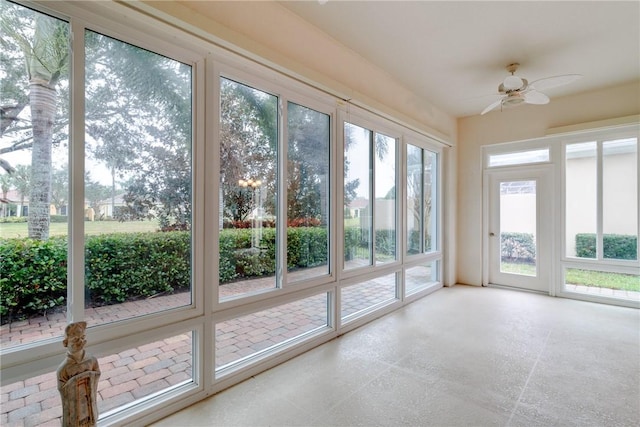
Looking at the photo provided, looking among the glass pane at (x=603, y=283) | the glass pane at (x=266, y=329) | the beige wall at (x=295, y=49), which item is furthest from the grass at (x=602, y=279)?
the glass pane at (x=266, y=329)

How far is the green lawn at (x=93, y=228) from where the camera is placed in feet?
4.89

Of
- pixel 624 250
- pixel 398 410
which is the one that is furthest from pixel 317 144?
pixel 624 250

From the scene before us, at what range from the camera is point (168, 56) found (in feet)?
6.56

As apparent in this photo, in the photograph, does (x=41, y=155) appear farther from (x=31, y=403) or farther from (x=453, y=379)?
(x=453, y=379)

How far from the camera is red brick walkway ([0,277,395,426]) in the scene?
64.1 inches

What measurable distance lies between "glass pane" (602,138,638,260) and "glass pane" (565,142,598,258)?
116 millimetres

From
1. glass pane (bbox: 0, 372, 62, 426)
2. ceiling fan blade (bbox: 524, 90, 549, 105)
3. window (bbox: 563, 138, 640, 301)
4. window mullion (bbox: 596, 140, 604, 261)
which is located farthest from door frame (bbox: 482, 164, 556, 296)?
glass pane (bbox: 0, 372, 62, 426)

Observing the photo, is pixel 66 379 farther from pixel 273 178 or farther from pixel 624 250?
pixel 624 250

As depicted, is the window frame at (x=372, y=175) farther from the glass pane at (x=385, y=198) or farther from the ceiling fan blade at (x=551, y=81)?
the ceiling fan blade at (x=551, y=81)

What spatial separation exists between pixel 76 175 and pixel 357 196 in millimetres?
2598

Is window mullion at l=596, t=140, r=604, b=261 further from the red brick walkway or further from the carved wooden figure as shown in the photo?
the carved wooden figure

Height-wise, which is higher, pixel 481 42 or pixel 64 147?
pixel 481 42

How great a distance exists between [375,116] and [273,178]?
166 cm

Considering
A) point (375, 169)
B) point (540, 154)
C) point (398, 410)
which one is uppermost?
point (540, 154)
